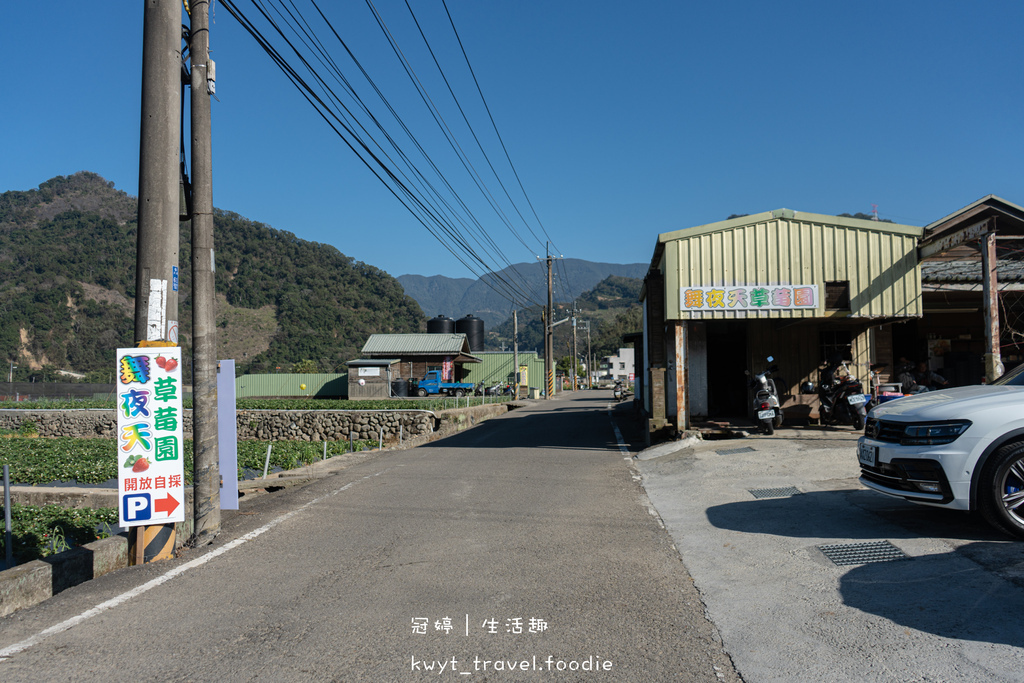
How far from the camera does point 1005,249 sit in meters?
14.2

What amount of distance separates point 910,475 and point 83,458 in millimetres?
17515

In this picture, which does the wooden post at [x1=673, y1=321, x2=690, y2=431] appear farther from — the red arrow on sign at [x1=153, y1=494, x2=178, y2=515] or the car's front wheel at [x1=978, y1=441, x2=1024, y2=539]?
the red arrow on sign at [x1=153, y1=494, x2=178, y2=515]

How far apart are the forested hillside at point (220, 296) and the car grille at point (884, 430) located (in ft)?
262

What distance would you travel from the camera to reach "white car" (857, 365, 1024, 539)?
5.14 meters

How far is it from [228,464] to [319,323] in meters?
99.8

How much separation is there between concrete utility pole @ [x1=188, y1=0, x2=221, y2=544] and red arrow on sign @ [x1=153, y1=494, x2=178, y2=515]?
53 cm

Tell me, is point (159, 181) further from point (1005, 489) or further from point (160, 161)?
point (1005, 489)

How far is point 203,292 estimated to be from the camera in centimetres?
672

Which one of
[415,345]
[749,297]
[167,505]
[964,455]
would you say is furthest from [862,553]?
[415,345]

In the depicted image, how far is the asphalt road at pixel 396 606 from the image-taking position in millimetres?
3543

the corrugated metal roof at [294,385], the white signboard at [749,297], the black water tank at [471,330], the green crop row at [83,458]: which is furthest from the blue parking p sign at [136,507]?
the black water tank at [471,330]

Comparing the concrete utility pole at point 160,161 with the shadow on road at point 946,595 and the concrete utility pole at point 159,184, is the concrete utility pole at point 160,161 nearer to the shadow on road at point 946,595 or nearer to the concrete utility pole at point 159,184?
the concrete utility pole at point 159,184

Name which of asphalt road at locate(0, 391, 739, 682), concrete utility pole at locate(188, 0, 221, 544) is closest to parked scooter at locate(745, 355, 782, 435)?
asphalt road at locate(0, 391, 739, 682)

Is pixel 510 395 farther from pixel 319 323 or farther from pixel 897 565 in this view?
pixel 319 323
